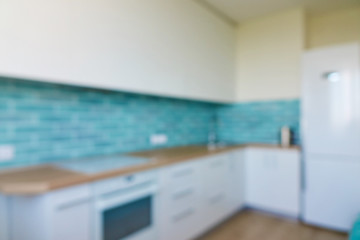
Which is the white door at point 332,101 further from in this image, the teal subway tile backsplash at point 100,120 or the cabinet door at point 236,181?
the cabinet door at point 236,181

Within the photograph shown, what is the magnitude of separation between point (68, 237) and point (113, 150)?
102 cm

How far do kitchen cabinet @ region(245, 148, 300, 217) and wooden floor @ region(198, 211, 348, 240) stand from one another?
7.2 inches

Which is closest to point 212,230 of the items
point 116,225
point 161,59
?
point 116,225

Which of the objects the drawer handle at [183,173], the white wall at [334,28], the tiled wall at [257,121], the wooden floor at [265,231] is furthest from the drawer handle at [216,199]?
the white wall at [334,28]

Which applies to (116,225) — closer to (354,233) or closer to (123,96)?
(123,96)

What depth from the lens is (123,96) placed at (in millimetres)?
2455

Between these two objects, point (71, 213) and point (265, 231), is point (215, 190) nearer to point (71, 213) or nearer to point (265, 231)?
point (265, 231)

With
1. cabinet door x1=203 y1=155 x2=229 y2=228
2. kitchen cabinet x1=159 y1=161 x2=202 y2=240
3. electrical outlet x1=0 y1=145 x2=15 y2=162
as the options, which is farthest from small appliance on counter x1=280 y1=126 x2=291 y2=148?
electrical outlet x1=0 y1=145 x2=15 y2=162

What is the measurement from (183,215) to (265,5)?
2.54m

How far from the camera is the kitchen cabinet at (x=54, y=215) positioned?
1.32 metres

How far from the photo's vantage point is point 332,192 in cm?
275

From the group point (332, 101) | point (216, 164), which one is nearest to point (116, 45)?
point (216, 164)

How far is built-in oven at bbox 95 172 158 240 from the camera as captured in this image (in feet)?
5.20

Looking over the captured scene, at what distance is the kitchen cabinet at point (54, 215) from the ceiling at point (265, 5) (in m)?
2.46
